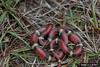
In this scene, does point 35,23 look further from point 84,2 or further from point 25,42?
point 84,2

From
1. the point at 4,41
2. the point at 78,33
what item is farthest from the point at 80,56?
the point at 4,41

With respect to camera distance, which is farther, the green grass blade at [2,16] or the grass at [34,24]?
the green grass blade at [2,16]

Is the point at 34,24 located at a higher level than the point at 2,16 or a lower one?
lower

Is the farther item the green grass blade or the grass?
the green grass blade

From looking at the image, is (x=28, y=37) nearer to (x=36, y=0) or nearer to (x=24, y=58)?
(x=24, y=58)

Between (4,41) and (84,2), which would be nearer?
(4,41)

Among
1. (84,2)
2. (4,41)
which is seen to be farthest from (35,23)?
(84,2)

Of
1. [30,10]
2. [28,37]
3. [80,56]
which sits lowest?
[80,56]

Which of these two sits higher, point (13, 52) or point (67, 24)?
point (67, 24)
